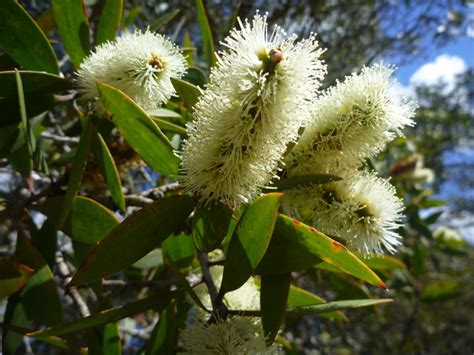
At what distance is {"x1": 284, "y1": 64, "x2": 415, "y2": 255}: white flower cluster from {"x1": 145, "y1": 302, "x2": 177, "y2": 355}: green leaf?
1.36ft

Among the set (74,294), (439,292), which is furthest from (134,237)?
(439,292)

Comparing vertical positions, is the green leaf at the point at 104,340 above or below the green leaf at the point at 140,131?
below

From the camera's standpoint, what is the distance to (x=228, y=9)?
3857mm

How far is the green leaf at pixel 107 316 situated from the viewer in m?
1.14

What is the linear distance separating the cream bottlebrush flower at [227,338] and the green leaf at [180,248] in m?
0.31

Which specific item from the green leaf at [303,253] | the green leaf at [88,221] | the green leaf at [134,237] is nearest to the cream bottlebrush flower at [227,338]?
the green leaf at [303,253]

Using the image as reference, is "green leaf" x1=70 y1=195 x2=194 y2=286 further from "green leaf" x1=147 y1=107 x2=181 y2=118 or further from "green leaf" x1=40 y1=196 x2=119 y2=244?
"green leaf" x1=147 y1=107 x2=181 y2=118

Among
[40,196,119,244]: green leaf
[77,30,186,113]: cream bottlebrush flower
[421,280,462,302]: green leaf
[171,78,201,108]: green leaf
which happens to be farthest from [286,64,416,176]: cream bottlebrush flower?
[421,280,462,302]: green leaf

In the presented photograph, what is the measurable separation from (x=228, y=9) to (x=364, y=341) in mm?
3183

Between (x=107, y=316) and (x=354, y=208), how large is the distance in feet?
2.09

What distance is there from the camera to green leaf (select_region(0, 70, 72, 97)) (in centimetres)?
132

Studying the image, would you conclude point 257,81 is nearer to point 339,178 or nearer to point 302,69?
point 302,69

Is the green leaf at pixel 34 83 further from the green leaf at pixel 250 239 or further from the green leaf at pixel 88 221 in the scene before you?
the green leaf at pixel 250 239

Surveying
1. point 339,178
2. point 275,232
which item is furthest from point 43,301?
point 339,178
